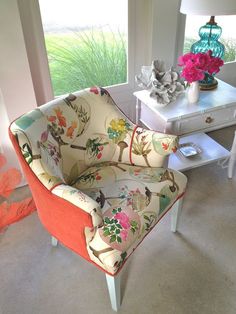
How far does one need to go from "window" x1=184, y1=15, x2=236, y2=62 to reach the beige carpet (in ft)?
4.22

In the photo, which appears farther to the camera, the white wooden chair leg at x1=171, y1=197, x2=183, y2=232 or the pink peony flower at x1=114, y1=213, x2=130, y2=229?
the white wooden chair leg at x1=171, y1=197, x2=183, y2=232

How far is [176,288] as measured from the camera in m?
1.27

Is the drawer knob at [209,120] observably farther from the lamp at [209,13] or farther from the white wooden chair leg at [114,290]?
the white wooden chair leg at [114,290]

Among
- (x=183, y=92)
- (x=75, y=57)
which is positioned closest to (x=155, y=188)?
(x=183, y=92)

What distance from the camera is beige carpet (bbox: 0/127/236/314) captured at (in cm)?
121

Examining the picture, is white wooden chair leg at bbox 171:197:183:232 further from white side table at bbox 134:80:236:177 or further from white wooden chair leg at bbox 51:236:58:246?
white wooden chair leg at bbox 51:236:58:246

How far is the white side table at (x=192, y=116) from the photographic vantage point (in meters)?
1.48

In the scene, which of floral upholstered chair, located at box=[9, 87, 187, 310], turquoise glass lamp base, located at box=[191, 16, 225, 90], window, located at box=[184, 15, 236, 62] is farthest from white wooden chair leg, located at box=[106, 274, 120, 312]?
window, located at box=[184, 15, 236, 62]

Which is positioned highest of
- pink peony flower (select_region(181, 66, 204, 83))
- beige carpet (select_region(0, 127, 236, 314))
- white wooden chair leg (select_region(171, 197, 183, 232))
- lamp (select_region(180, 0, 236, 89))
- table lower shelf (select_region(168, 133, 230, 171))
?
lamp (select_region(180, 0, 236, 89))

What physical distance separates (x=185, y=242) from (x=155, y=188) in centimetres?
46

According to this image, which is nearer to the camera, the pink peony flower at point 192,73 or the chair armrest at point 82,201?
the chair armrest at point 82,201

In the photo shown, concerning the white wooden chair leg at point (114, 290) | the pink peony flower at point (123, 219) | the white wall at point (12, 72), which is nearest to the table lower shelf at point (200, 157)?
the pink peony flower at point (123, 219)

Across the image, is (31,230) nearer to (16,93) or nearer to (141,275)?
(141,275)

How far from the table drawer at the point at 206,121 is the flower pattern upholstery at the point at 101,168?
29 cm
